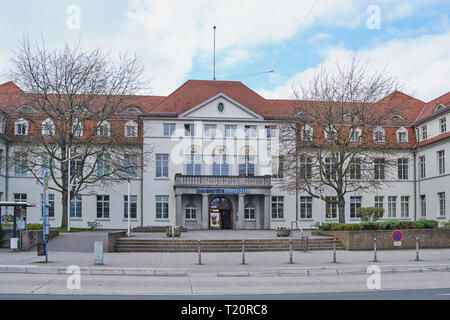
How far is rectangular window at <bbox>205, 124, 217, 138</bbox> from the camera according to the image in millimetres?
47938

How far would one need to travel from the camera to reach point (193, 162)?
48062mm

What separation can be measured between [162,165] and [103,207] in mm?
7364

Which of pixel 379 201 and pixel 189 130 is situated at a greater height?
pixel 189 130

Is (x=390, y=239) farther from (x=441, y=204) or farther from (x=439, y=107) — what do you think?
(x=439, y=107)

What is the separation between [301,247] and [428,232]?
7504 millimetres

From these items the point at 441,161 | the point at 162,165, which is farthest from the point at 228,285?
the point at 441,161

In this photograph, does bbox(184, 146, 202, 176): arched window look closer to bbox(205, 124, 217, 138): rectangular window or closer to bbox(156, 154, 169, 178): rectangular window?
bbox(205, 124, 217, 138): rectangular window

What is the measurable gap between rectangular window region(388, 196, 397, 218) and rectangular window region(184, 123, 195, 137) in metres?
22.5

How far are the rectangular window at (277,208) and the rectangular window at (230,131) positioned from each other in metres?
7.86

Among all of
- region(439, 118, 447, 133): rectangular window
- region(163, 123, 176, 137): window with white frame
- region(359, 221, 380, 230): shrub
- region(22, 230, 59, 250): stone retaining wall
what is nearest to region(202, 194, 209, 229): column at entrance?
region(163, 123, 176, 137): window with white frame

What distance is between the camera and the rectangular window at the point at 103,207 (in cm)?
4794

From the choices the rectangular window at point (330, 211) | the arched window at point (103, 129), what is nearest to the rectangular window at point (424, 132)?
the rectangular window at point (330, 211)

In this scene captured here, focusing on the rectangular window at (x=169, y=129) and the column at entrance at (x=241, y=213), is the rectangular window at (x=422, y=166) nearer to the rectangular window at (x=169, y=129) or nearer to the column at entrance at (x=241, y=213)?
the column at entrance at (x=241, y=213)

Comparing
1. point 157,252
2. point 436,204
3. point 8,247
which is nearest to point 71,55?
point 8,247
